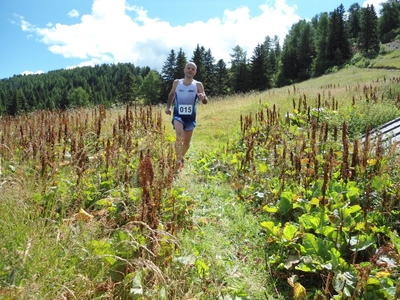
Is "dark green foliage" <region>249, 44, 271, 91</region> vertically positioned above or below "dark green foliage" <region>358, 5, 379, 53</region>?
below

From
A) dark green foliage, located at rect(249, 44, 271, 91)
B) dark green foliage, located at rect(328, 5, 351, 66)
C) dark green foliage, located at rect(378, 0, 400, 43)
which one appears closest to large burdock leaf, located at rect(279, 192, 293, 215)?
dark green foliage, located at rect(249, 44, 271, 91)

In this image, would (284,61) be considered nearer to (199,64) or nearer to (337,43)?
(337,43)

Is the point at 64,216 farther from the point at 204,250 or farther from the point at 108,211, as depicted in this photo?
the point at 204,250

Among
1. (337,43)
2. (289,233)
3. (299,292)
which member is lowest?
(299,292)

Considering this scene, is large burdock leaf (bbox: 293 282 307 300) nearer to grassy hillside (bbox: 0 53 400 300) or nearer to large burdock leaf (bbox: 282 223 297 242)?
grassy hillside (bbox: 0 53 400 300)

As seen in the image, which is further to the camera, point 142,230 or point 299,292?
point 142,230

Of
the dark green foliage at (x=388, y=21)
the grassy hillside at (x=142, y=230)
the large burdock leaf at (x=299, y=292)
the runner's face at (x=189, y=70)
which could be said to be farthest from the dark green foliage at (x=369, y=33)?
the large burdock leaf at (x=299, y=292)

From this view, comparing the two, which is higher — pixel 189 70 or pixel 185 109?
pixel 189 70

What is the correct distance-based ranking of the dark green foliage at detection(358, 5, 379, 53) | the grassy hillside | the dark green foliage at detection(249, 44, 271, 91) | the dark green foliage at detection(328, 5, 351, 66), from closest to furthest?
the grassy hillside → the dark green foliage at detection(249, 44, 271, 91) → the dark green foliage at detection(328, 5, 351, 66) → the dark green foliage at detection(358, 5, 379, 53)

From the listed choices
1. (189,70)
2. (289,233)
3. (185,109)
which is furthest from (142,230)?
(189,70)

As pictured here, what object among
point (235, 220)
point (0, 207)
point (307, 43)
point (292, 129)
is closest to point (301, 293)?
point (235, 220)

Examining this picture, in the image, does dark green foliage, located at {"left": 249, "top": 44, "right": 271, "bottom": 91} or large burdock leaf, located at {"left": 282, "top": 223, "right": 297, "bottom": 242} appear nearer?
large burdock leaf, located at {"left": 282, "top": 223, "right": 297, "bottom": 242}

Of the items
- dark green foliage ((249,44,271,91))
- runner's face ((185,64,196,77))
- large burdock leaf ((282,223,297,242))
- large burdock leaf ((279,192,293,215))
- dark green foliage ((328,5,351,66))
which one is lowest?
large burdock leaf ((282,223,297,242))

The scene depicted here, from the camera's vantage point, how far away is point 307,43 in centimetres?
6838
